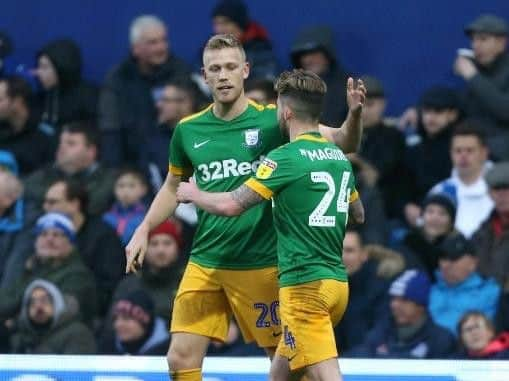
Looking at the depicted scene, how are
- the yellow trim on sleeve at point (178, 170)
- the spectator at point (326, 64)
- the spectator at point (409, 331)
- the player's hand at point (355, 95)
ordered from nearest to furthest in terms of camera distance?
the player's hand at point (355, 95), the yellow trim on sleeve at point (178, 170), the spectator at point (409, 331), the spectator at point (326, 64)

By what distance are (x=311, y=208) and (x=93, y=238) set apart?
14.1 ft

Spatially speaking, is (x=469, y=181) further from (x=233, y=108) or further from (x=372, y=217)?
(x=233, y=108)

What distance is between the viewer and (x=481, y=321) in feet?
36.8

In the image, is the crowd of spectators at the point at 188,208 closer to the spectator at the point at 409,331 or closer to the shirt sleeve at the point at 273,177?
the spectator at the point at 409,331

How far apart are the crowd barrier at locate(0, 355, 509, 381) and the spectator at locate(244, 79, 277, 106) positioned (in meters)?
2.78

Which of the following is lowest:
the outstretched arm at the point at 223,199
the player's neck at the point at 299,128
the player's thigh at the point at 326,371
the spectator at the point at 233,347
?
the player's thigh at the point at 326,371

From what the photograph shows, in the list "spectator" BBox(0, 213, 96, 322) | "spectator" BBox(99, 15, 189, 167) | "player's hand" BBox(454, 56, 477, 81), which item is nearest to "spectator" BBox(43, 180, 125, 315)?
"spectator" BBox(0, 213, 96, 322)

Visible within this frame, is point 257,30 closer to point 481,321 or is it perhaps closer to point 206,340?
point 481,321

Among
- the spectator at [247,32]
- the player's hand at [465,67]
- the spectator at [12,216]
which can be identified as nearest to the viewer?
the spectator at [12,216]

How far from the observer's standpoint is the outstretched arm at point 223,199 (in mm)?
8500

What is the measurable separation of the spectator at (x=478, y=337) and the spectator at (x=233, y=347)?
1291 mm

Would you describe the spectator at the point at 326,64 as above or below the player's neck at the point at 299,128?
above

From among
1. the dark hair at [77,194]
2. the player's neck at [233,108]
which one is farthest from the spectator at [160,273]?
the player's neck at [233,108]

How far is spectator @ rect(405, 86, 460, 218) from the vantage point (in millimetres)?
13062
